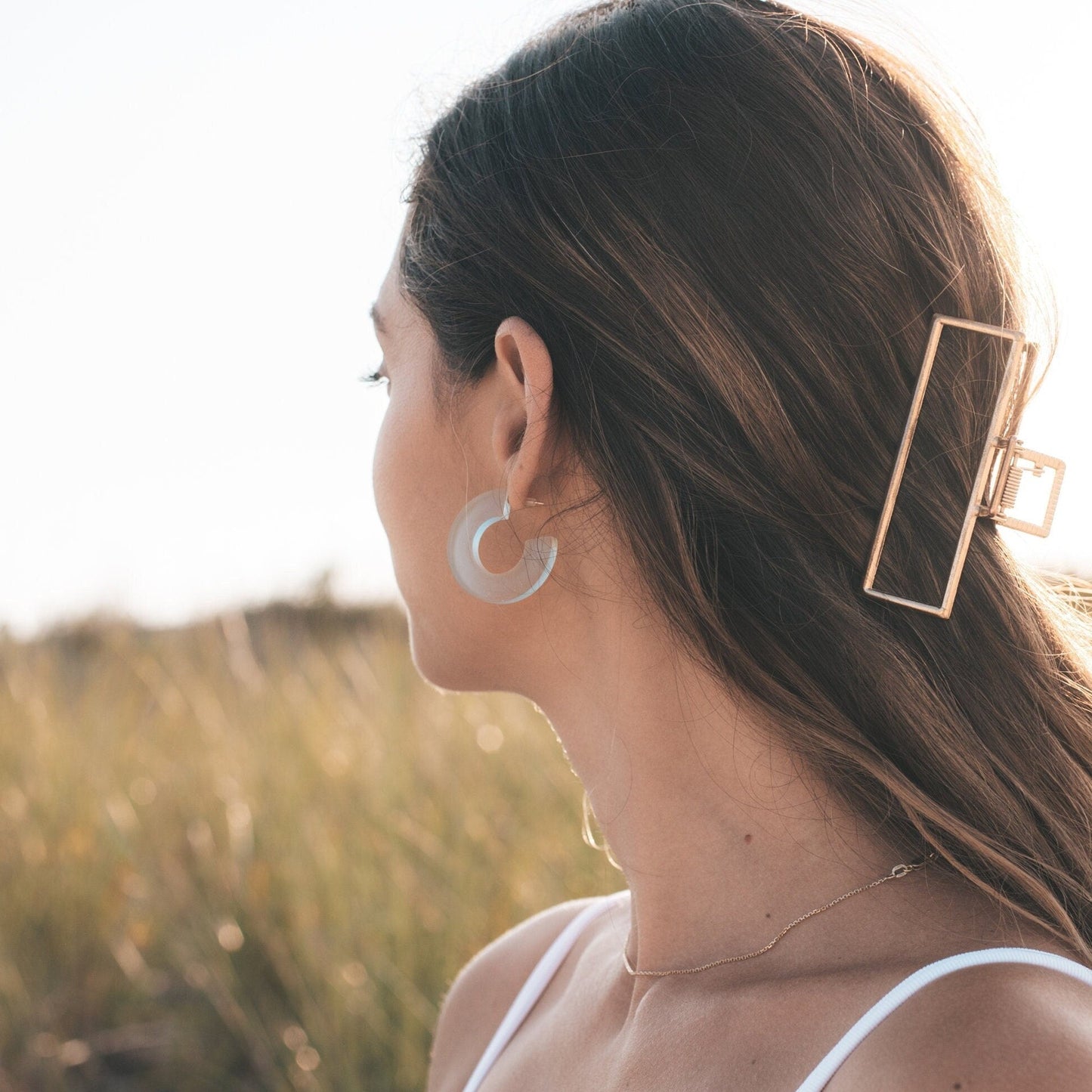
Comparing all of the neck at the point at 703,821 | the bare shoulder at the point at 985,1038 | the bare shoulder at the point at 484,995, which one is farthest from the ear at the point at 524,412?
the bare shoulder at the point at 484,995

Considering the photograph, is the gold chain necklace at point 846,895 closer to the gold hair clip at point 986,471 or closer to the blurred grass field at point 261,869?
the gold hair clip at point 986,471

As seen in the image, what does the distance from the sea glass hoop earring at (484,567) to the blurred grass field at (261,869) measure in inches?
70.2

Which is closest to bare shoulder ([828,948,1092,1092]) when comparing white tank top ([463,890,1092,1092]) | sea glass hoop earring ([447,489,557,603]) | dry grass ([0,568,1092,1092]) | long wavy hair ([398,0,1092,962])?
white tank top ([463,890,1092,1092])

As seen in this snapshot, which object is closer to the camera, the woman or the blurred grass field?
the woman

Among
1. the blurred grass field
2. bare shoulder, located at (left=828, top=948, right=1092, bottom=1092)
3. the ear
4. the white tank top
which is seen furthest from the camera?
the blurred grass field

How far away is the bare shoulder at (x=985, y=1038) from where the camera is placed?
97 cm

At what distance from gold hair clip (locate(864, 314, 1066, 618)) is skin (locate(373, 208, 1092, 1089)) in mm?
252

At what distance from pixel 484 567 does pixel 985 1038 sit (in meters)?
0.76

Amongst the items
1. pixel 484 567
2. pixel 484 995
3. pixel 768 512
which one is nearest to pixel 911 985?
pixel 768 512

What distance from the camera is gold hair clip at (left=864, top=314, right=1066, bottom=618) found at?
1.25 metres

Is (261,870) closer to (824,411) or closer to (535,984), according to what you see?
(535,984)

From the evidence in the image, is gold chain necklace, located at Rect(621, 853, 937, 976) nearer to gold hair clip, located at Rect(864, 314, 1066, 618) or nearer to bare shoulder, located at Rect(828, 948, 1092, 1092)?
bare shoulder, located at Rect(828, 948, 1092, 1092)

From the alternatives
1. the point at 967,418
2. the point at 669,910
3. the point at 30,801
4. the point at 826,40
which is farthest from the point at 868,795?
the point at 30,801

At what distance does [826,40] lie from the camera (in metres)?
1.37
